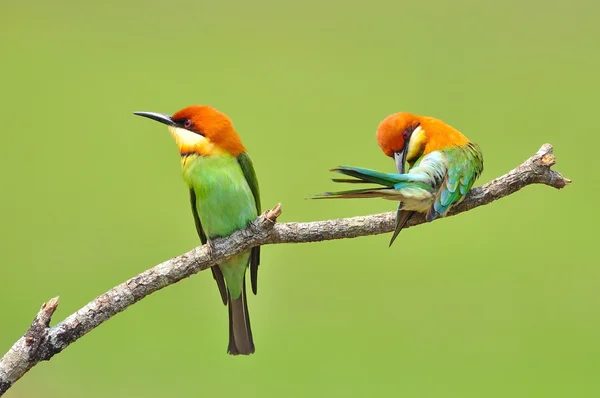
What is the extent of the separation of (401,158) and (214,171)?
0.45 m

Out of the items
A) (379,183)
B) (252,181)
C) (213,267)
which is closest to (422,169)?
(379,183)

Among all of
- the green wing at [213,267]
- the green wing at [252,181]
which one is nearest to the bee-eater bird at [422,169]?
the green wing at [252,181]

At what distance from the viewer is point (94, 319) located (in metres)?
1.54

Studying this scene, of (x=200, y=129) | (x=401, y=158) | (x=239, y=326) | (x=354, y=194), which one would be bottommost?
(x=239, y=326)

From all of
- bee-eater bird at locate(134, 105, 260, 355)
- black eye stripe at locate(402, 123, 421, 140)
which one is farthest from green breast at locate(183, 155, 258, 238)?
black eye stripe at locate(402, 123, 421, 140)

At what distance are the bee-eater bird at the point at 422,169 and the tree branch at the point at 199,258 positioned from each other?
0.06m

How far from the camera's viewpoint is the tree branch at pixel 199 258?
1.51 m

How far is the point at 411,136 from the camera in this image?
1835mm

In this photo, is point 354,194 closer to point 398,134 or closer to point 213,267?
point 398,134

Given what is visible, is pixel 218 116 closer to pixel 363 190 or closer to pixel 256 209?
pixel 256 209

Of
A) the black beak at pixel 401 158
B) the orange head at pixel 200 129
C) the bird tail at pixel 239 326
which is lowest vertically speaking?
the bird tail at pixel 239 326

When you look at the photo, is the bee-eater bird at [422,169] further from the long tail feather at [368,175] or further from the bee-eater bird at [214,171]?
the bee-eater bird at [214,171]

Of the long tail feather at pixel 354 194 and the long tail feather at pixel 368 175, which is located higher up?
the long tail feather at pixel 368 175

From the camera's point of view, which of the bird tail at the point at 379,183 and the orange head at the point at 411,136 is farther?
the orange head at the point at 411,136
